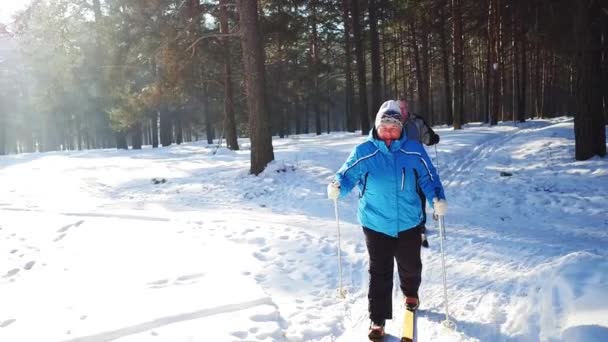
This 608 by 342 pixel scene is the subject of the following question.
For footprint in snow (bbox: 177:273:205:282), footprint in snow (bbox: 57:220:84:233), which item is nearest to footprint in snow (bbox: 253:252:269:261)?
footprint in snow (bbox: 177:273:205:282)

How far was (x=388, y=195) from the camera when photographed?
3801 millimetres

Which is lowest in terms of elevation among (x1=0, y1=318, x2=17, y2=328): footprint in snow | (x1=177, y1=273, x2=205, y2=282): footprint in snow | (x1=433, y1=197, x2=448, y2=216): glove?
(x1=0, y1=318, x2=17, y2=328): footprint in snow

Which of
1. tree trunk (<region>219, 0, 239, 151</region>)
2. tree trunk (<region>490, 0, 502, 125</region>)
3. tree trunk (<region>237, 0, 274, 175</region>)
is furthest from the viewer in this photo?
tree trunk (<region>490, 0, 502, 125</region>)

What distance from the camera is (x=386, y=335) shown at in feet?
13.1

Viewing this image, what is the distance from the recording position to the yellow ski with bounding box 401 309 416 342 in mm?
3795

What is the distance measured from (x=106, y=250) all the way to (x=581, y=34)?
11633 millimetres

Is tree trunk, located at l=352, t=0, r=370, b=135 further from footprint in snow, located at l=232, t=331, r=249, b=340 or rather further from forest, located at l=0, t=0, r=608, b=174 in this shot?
footprint in snow, located at l=232, t=331, r=249, b=340

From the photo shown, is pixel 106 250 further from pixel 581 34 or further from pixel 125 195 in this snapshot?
pixel 581 34

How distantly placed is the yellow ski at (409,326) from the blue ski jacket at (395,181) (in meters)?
0.86

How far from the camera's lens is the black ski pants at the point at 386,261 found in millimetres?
3865

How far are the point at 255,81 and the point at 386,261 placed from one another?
9.31 meters

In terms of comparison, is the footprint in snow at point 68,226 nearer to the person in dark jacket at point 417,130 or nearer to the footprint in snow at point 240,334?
the footprint in snow at point 240,334

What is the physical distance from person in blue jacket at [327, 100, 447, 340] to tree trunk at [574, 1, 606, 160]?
8.92 metres

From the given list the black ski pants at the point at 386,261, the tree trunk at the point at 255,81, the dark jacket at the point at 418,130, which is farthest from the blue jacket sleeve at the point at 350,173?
the tree trunk at the point at 255,81
